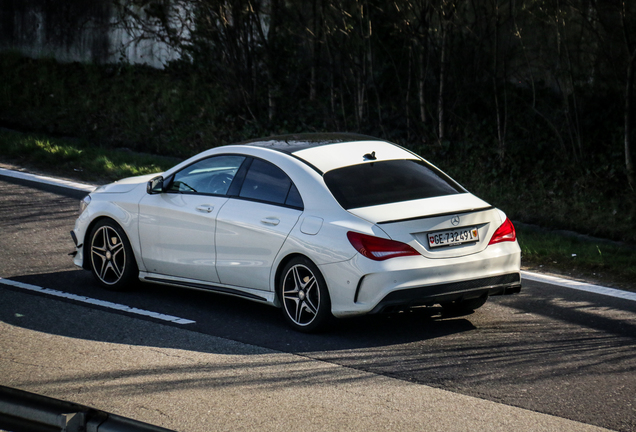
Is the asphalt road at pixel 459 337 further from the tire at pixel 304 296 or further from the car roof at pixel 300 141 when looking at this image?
the car roof at pixel 300 141

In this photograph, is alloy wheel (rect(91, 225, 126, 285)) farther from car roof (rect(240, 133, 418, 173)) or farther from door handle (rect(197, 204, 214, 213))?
car roof (rect(240, 133, 418, 173))

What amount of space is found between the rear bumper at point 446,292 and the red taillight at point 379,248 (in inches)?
10.9

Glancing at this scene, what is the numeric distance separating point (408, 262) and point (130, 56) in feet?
54.6

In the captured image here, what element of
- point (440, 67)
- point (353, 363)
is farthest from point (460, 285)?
point (440, 67)

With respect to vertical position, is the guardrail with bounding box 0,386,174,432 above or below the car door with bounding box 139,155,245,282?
below

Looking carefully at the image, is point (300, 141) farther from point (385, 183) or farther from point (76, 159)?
point (76, 159)

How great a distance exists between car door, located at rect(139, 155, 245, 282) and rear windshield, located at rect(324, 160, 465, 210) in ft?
3.58

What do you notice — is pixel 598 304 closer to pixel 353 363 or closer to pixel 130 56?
pixel 353 363

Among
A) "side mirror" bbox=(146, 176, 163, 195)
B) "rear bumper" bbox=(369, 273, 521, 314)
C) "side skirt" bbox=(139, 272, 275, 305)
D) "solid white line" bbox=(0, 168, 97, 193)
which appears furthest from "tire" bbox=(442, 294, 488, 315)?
"solid white line" bbox=(0, 168, 97, 193)

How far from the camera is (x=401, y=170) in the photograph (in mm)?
7020

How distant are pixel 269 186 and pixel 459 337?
2.00 m

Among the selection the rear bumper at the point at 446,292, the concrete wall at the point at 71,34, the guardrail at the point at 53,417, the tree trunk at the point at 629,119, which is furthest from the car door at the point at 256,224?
the concrete wall at the point at 71,34

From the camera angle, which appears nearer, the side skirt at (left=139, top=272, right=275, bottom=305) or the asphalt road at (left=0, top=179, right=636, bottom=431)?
the asphalt road at (left=0, top=179, right=636, bottom=431)

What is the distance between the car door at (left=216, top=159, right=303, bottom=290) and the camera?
6.74 meters
